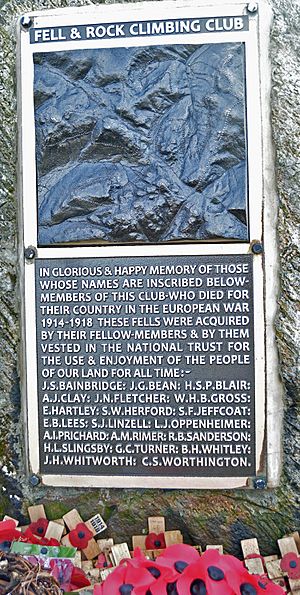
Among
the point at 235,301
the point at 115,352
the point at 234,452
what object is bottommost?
the point at 234,452

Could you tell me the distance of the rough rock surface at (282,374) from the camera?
2154 mm

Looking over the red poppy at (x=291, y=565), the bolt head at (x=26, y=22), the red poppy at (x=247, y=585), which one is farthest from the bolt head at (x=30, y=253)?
the red poppy at (x=291, y=565)

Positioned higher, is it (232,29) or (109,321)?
(232,29)

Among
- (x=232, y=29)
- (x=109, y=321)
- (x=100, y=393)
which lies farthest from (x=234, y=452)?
(x=232, y=29)

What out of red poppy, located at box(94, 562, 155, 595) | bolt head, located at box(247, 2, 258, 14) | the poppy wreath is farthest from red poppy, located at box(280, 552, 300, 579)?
bolt head, located at box(247, 2, 258, 14)

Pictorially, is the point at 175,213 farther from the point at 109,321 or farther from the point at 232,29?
the point at 232,29

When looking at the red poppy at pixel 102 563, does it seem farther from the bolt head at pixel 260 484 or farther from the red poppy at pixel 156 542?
the bolt head at pixel 260 484

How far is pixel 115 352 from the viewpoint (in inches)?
87.6

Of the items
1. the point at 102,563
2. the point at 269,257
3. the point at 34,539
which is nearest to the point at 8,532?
the point at 34,539

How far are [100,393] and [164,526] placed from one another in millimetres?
596

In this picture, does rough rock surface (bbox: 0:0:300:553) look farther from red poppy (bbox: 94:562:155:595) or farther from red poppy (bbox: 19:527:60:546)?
red poppy (bbox: 94:562:155:595)

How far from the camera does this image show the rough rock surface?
2154 millimetres

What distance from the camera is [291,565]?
2098mm

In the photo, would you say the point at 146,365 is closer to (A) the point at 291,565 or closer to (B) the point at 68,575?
(B) the point at 68,575
